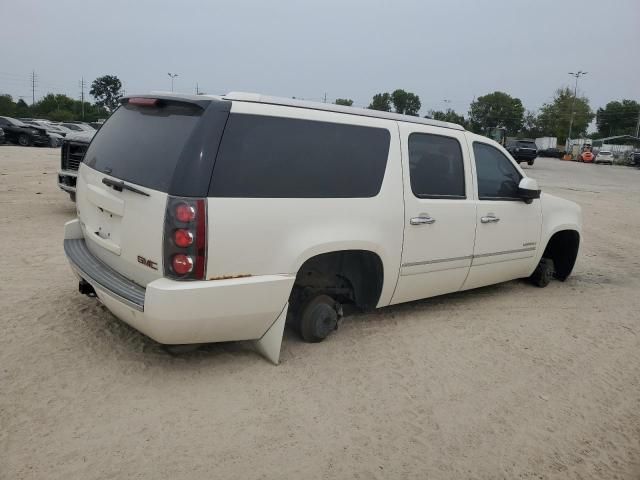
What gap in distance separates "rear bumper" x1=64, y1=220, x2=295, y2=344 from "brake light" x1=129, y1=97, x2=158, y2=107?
115cm

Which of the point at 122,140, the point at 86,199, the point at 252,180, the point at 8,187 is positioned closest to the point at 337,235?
the point at 252,180

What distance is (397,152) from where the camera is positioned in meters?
4.11

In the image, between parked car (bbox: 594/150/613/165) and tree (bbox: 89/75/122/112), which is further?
tree (bbox: 89/75/122/112)

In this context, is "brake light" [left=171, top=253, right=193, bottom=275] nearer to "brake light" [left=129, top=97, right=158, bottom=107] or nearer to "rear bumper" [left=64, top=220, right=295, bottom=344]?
"rear bumper" [left=64, top=220, right=295, bottom=344]

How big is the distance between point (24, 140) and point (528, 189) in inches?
1155

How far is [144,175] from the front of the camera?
3.29 meters

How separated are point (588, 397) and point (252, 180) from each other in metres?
2.66

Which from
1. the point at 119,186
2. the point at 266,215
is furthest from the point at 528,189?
the point at 119,186

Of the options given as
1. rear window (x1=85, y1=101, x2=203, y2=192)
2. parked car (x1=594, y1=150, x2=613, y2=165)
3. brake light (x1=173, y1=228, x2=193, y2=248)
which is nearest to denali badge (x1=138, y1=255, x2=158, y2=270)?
brake light (x1=173, y1=228, x2=193, y2=248)

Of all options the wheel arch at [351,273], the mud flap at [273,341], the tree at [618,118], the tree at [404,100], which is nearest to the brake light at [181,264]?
the mud flap at [273,341]

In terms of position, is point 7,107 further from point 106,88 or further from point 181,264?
point 181,264

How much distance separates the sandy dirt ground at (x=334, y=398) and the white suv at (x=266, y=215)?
1.08 ft

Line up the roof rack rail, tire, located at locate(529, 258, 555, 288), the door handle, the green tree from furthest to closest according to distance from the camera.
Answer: the green tree < tire, located at locate(529, 258, 555, 288) < the door handle < the roof rack rail

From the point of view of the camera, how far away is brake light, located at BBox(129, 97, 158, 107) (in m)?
3.48
